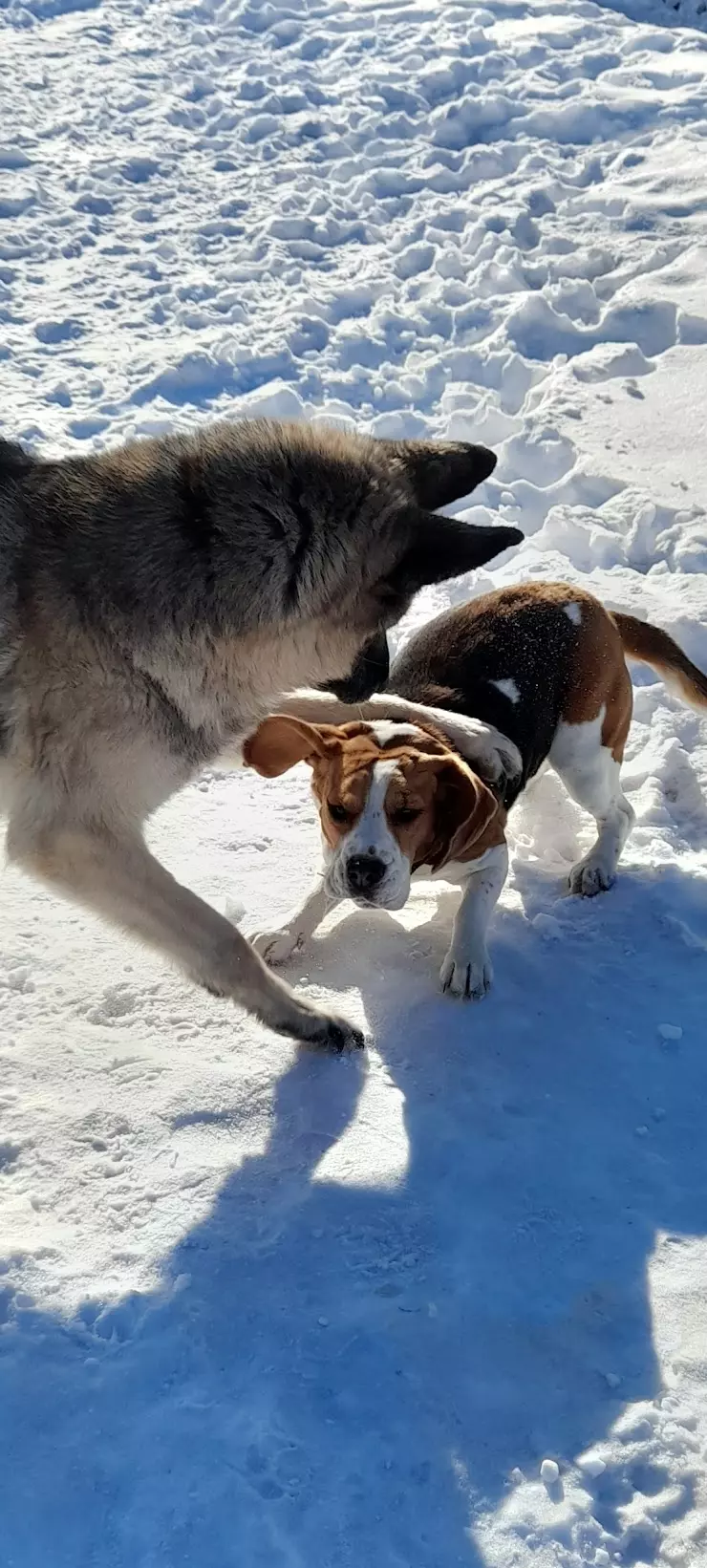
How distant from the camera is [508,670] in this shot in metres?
4.30

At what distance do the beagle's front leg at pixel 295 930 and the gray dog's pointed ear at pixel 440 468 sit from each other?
1.34 m

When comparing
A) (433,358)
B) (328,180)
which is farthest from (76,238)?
(433,358)

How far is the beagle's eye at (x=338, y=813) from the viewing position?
3621 mm

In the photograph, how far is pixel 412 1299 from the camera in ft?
9.18

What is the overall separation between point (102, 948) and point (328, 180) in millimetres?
7963

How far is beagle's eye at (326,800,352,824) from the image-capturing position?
3.62 meters

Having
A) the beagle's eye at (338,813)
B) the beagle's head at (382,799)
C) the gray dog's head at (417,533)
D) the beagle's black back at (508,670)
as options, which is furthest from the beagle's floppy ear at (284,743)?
the beagle's black back at (508,670)

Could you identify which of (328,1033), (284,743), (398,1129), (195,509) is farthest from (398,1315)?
(195,509)

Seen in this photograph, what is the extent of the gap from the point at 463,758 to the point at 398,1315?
5.99 ft

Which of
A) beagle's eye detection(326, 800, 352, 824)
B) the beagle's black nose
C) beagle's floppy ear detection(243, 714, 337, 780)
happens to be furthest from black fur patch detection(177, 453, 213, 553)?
the beagle's black nose

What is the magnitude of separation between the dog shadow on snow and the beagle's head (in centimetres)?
47

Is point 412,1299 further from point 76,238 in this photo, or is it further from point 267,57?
point 267,57

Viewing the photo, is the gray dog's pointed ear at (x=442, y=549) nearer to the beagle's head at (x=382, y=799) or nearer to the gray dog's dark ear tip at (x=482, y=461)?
the gray dog's dark ear tip at (x=482, y=461)

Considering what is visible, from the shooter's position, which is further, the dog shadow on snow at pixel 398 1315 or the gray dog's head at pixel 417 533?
the gray dog's head at pixel 417 533
